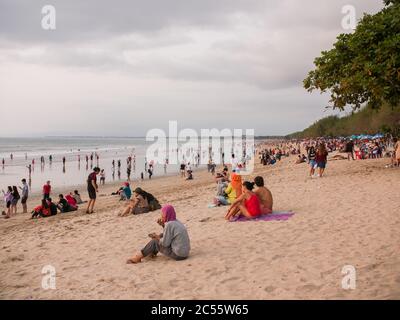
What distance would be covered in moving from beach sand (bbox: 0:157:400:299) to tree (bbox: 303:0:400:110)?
4.76 metres

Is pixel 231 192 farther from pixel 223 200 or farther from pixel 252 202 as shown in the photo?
pixel 252 202

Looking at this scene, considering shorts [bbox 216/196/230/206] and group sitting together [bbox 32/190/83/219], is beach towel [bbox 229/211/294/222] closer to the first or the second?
shorts [bbox 216/196/230/206]

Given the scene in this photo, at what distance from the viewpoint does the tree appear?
14.6 metres

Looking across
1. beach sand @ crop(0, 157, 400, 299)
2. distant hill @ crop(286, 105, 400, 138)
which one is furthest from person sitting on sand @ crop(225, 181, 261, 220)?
distant hill @ crop(286, 105, 400, 138)

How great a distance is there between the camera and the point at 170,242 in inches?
288

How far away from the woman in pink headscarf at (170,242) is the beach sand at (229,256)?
0.18 metres

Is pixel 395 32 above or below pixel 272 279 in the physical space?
above

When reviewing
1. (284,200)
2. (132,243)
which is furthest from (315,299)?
(284,200)

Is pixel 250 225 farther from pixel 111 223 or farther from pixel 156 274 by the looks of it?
pixel 111 223

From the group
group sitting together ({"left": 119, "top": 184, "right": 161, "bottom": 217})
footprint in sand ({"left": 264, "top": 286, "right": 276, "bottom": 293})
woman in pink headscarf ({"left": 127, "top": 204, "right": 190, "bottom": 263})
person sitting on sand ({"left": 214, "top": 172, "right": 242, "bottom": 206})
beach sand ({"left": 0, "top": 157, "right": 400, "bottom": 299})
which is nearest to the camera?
footprint in sand ({"left": 264, "top": 286, "right": 276, "bottom": 293})

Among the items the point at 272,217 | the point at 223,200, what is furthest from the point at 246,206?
the point at 223,200
